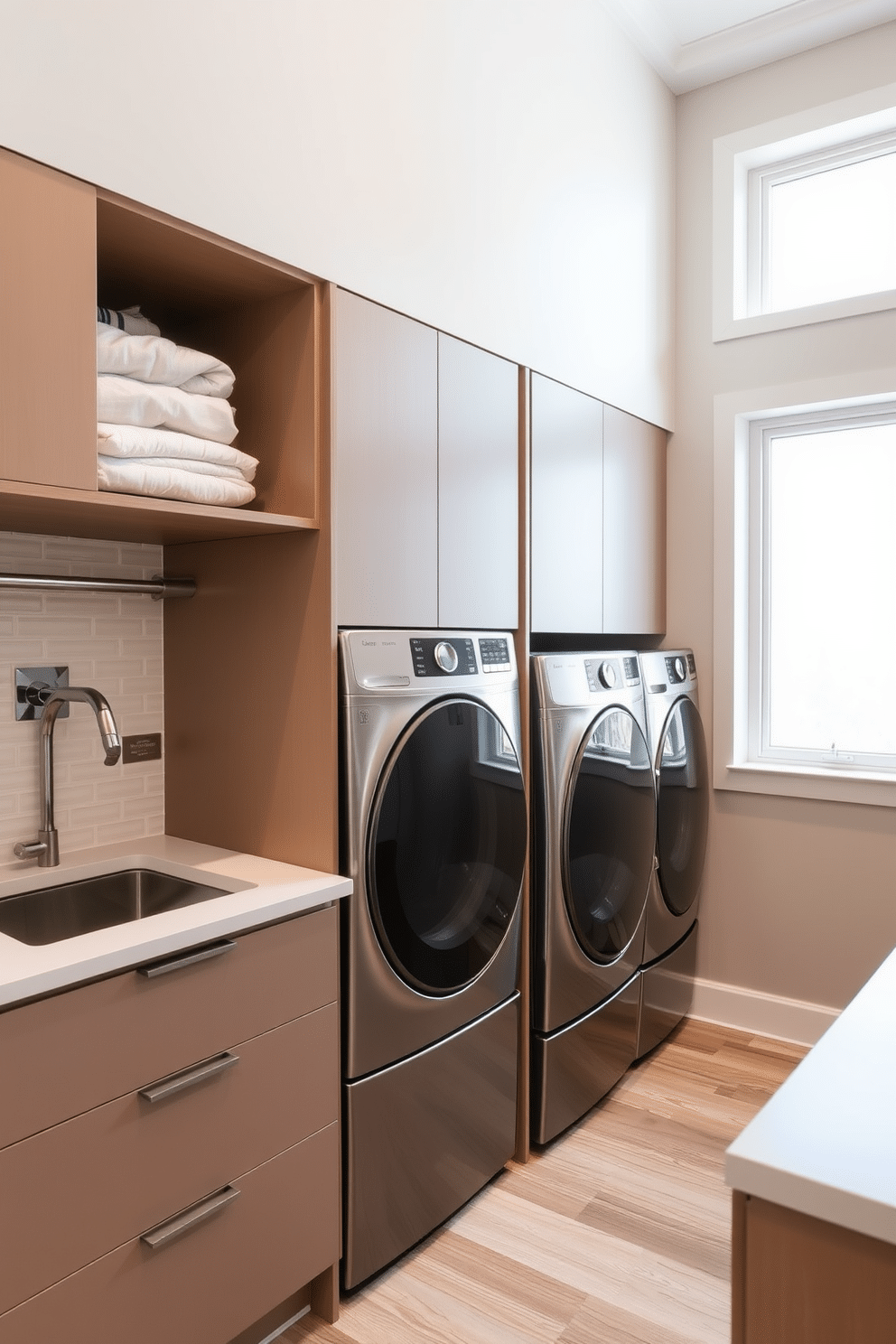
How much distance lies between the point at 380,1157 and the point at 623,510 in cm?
194

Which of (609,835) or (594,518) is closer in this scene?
(609,835)

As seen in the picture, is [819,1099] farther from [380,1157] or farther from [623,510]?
[623,510]

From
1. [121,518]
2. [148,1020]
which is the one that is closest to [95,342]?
[121,518]

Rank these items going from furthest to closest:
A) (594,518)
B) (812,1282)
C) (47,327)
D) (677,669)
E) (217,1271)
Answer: (677,669), (594,518), (217,1271), (47,327), (812,1282)

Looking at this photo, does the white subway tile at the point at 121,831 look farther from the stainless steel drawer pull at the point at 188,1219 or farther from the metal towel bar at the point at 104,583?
the stainless steel drawer pull at the point at 188,1219

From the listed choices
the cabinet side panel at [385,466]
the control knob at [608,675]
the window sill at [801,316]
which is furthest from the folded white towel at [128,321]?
the window sill at [801,316]

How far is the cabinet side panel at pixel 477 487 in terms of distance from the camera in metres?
2.05

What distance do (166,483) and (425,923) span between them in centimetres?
100

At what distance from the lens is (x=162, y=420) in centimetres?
160

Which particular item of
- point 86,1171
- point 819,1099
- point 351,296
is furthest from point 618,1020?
point 351,296

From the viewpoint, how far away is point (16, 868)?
5.90 feet

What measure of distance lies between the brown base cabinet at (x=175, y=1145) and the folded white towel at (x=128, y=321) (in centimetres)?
109

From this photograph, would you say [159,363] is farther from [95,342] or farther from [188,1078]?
[188,1078]

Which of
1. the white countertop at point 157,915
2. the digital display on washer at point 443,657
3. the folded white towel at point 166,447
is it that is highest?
the folded white towel at point 166,447
